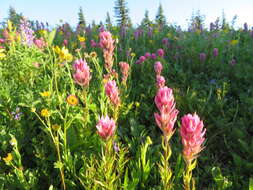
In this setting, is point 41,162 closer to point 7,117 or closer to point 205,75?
point 7,117

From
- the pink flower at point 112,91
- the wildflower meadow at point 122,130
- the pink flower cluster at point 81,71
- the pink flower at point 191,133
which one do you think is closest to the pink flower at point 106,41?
the wildflower meadow at point 122,130

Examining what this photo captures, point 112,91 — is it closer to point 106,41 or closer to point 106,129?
point 106,129

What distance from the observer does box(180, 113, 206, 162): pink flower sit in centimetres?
103

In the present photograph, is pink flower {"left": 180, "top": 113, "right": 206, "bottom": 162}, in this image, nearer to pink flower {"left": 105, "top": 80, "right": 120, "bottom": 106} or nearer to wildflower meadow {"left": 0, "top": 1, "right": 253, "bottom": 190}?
wildflower meadow {"left": 0, "top": 1, "right": 253, "bottom": 190}

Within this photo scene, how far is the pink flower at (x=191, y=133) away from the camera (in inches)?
40.7

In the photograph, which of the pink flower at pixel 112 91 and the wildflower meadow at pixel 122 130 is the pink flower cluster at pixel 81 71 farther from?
the pink flower at pixel 112 91

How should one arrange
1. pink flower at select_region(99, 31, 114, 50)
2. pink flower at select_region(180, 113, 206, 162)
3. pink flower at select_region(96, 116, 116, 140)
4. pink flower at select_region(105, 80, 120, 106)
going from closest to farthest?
1. pink flower at select_region(180, 113, 206, 162)
2. pink flower at select_region(96, 116, 116, 140)
3. pink flower at select_region(105, 80, 120, 106)
4. pink flower at select_region(99, 31, 114, 50)

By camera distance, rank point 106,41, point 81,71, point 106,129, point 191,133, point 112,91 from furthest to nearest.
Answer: point 106,41, point 81,71, point 112,91, point 106,129, point 191,133

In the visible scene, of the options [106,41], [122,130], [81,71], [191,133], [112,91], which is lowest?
[122,130]

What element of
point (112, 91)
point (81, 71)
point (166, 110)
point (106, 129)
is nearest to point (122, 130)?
point (81, 71)

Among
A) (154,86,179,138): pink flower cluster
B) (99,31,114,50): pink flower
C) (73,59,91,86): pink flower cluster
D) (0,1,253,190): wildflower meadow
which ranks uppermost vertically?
(99,31,114,50): pink flower

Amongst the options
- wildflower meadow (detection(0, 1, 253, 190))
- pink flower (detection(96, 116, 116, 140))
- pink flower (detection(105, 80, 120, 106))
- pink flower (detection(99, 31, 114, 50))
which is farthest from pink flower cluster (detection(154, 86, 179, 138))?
pink flower (detection(99, 31, 114, 50))

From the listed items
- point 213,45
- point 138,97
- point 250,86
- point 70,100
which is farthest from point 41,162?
point 213,45

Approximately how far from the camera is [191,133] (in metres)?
1.05
